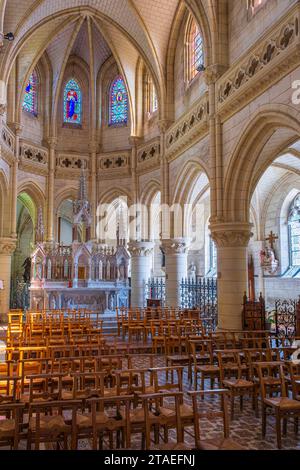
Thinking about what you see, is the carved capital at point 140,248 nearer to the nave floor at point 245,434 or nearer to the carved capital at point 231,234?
the carved capital at point 231,234

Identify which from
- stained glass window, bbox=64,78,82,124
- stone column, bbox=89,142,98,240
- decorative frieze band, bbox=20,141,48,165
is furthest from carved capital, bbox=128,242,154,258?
stained glass window, bbox=64,78,82,124

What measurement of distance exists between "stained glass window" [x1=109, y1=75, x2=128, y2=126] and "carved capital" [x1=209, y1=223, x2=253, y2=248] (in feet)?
45.2

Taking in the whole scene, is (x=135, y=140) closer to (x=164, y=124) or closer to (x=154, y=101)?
(x=154, y=101)

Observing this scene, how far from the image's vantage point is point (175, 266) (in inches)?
803

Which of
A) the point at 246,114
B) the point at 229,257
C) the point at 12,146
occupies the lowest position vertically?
the point at 229,257

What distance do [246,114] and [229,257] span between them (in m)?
4.61

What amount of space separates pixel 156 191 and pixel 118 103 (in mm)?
6490

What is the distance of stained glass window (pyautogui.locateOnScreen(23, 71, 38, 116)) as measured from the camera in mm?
24516

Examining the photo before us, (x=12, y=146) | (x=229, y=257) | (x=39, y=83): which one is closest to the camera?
(x=229, y=257)

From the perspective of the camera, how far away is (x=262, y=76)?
1222cm

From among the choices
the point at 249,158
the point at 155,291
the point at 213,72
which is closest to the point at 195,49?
the point at 213,72
